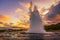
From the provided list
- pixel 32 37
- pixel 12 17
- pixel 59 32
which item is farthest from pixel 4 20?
pixel 59 32

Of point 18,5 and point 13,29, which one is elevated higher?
point 18,5

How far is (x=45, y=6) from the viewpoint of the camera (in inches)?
287

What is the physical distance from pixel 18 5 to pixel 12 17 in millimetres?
295

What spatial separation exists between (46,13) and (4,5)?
935mm

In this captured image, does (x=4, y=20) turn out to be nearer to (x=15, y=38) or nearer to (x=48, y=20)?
(x=15, y=38)

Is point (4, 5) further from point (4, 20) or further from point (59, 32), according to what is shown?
point (59, 32)

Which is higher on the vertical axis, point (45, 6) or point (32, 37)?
point (45, 6)

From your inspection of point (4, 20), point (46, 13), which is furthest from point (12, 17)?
point (46, 13)

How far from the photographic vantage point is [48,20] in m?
7.24

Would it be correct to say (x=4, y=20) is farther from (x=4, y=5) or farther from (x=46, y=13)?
(x=46, y=13)

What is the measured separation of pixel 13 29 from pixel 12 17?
0.90ft

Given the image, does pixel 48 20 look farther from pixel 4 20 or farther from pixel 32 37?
pixel 4 20

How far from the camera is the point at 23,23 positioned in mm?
7266

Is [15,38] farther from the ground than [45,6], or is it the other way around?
[45,6]
